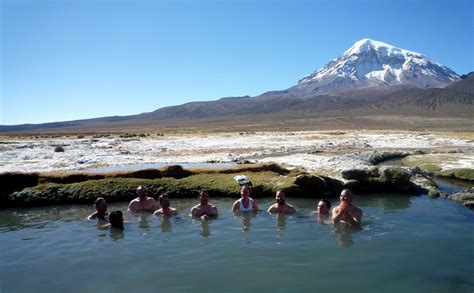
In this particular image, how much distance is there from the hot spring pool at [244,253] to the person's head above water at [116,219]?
386mm

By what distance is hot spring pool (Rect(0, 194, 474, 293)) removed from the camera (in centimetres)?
852

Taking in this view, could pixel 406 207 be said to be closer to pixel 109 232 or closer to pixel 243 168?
pixel 243 168

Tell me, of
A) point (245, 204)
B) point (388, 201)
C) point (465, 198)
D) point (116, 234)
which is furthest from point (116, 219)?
point (465, 198)

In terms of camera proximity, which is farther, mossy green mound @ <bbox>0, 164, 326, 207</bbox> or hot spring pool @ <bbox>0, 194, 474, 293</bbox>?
mossy green mound @ <bbox>0, 164, 326, 207</bbox>

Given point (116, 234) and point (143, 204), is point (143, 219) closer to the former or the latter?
point (143, 204)

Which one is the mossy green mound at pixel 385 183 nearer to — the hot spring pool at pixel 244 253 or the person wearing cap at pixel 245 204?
the hot spring pool at pixel 244 253

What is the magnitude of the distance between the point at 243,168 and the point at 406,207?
759 centimetres

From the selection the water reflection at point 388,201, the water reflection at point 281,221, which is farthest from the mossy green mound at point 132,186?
the water reflection at point 281,221

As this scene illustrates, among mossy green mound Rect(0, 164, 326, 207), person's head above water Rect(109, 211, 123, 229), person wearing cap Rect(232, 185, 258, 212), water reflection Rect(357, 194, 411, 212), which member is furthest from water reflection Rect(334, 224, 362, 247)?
person's head above water Rect(109, 211, 123, 229)

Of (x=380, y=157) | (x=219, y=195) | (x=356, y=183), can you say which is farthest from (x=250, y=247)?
(x=380, y=157)

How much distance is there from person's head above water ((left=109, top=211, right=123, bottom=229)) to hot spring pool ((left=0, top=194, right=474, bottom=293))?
386 millimetres

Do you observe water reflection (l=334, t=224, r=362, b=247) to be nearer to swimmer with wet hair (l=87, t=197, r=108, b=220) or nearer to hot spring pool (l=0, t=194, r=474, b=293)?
hot spring pool (l=0, t=194, r=474, b=293)

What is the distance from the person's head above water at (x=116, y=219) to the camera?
12383mm

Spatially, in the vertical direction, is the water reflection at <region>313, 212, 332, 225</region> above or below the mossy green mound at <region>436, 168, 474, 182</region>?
below
